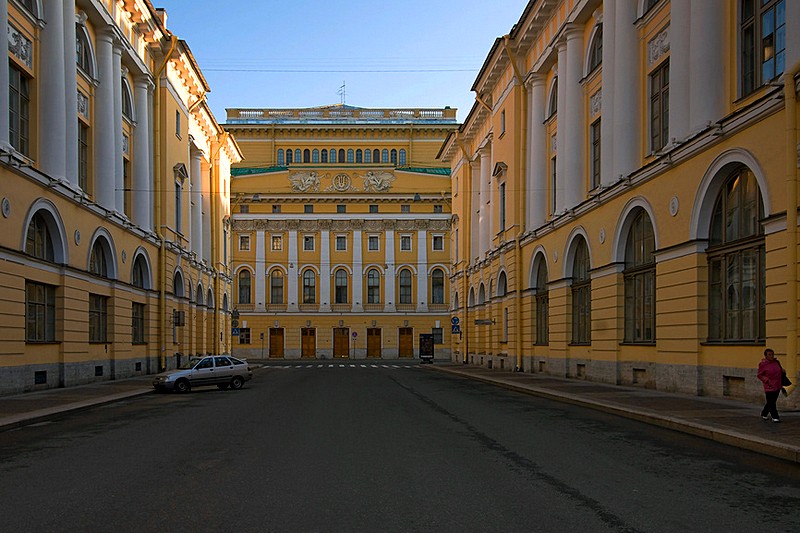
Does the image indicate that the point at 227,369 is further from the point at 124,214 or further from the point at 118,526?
the point at 118,526

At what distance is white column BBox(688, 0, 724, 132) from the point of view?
1992cm

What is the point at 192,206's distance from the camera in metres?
49.6

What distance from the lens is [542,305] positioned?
3734cm

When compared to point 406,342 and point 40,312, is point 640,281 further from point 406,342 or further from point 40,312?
point 406,342

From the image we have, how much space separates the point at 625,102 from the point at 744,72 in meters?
6.69

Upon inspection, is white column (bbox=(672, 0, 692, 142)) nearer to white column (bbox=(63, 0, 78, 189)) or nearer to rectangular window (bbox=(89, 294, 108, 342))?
white column (bbox=(63, 0, 78, 189))

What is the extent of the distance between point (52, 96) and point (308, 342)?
2087 inches

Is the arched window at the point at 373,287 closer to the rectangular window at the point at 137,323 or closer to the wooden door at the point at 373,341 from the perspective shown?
the wooden door at the point at 373,341

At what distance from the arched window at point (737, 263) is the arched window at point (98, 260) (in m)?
21.8

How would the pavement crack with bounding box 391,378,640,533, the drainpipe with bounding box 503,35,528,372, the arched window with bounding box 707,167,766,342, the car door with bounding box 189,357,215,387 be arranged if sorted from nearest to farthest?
the pavement crack with bounding box 391,378,640,533
the arched window with bounding box 707,167,766,342
the car door with bounding box 189,357,215,387
the drainpipe with bounding box 503,35,528,372

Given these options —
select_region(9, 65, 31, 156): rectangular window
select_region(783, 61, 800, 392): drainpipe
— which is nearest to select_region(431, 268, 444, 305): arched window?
select_region(9, 65, 31, 156): rectangular window

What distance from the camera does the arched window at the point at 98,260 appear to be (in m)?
31.2

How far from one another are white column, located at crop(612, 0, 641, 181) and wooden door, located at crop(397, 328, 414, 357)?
Answer: 174 ft

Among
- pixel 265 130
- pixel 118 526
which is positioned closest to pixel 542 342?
pixel 118 526
